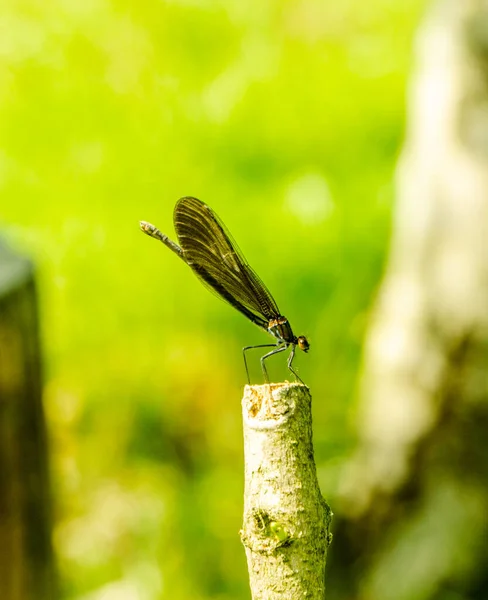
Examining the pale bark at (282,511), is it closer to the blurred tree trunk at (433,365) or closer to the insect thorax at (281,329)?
the insect thorax at (281,329)

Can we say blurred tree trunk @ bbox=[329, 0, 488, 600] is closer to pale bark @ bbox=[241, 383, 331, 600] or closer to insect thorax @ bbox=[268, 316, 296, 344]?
insect thorax @ bbox=[268, 316, 296, 344]

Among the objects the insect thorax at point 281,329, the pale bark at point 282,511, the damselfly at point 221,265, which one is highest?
the damselfly at point 221,265

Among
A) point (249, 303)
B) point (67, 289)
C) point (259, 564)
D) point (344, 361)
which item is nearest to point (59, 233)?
point (67, 289)

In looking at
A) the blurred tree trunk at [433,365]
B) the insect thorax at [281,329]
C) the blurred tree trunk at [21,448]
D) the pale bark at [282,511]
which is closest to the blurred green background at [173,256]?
the blurred tree trunk at [433,365]

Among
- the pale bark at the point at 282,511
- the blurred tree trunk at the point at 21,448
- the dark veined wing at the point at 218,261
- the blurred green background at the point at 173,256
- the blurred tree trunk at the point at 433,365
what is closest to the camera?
the pale bark at the point at 282,511

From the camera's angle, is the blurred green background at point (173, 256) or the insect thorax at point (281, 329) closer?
the insect thorax at point (281, 329)

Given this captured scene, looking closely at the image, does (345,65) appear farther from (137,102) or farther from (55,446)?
(55,446)

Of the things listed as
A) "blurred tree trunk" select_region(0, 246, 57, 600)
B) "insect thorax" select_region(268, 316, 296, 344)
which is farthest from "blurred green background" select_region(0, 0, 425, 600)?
"insect thorax" select_region(268, 316, 296, 344)
